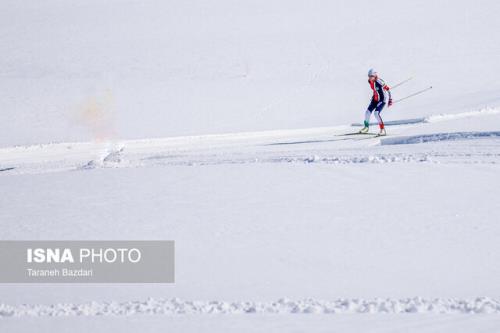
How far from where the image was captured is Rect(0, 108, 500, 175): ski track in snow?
36.2 ft

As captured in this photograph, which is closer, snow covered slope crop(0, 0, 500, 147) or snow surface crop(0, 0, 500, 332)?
snow surface crop(0, 0, 500, 332)

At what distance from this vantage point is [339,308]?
16.5 ft

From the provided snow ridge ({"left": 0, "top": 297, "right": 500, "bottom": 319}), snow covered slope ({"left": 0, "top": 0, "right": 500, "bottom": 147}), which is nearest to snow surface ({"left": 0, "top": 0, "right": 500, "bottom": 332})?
snow ridge ({"left": 0, "top": 297, "right": 500, "bottom": 319})

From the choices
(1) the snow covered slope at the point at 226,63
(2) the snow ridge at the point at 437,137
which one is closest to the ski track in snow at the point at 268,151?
(2) the snow ridge at the point at 437,137

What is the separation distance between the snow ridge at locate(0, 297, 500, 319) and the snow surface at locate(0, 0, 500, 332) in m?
0.02

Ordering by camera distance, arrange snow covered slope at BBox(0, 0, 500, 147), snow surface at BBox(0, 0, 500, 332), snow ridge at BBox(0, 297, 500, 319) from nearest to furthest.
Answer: snow ridge at BBox(0, 297, 500, 319), snow surface at BBox(0, 0, 500, 332), snow covered slope at BBox(0, 0, 500, 147)

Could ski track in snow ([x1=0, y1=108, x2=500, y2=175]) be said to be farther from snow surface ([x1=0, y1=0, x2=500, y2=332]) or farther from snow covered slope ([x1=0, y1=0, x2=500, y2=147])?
snow covered slope ([x1=0, y1=0, x2=500, y2=147])

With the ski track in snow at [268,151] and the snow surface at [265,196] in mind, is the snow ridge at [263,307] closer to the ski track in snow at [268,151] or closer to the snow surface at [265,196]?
the snow surface at [265,196]

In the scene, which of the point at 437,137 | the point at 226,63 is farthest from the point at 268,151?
the point at 226,63

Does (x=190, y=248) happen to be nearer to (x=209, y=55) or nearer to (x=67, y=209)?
(x=67, y=209)

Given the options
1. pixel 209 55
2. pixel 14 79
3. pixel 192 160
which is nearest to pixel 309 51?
pixel 209 55

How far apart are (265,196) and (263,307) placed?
139 inches

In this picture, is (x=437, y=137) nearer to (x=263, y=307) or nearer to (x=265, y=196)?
(x=265, y=196)

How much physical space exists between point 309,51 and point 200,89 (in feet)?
30.4
